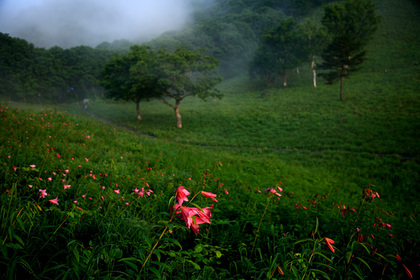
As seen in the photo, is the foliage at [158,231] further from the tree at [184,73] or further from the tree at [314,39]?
the tree at [314,39]

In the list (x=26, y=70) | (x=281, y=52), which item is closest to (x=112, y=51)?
(x=26, y=70)

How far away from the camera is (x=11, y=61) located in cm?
805

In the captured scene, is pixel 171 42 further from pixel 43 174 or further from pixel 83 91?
pixel 43 174

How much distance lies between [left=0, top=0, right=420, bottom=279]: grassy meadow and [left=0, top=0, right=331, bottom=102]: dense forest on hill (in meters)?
1.96

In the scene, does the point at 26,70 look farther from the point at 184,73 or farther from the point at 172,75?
the point at 184,73

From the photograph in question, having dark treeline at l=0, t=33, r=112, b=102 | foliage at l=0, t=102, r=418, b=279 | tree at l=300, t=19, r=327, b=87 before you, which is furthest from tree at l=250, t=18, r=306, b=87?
foliage at l=0, t=102, r=418, b=279

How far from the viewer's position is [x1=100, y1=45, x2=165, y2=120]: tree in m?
19.2

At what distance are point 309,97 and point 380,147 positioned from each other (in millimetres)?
16694

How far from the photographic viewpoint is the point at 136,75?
66.0 ft

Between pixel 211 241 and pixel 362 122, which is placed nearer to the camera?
pixel 211 241

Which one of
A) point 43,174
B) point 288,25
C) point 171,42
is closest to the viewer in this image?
point 43,174

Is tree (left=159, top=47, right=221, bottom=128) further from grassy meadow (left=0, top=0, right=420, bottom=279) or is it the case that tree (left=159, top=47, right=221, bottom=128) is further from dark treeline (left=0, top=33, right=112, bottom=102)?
dark treeline (left=0, top=33, right=112, bottom=102)

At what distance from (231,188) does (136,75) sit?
63.0ft

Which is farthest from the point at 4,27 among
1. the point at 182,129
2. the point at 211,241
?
the point at 182,129
